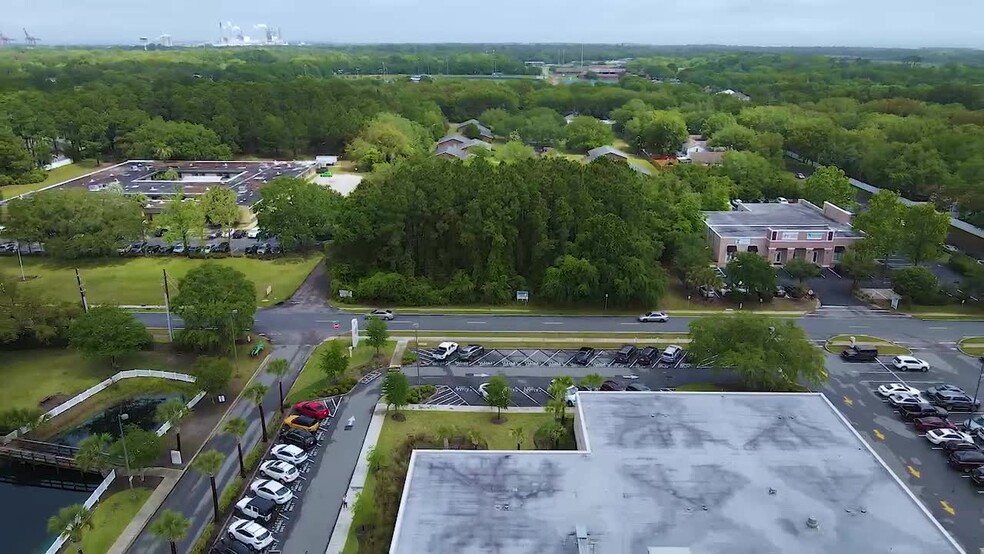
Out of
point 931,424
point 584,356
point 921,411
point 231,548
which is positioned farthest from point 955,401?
point 231,548

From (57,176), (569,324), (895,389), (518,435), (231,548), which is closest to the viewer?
(231,548)

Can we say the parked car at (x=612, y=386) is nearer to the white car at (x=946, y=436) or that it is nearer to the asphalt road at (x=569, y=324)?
the asphalt road at (x=569, y=324)

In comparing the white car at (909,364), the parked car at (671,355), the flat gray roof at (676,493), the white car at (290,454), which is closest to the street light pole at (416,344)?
the white car at (290,454)

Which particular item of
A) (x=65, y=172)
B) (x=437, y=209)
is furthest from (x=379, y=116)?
(x=437, y=209)

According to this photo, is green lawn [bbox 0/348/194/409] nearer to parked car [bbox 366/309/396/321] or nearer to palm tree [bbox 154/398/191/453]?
palm tree [bbox 154/398/191/453]

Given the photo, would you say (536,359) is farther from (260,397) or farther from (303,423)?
(260,397)
